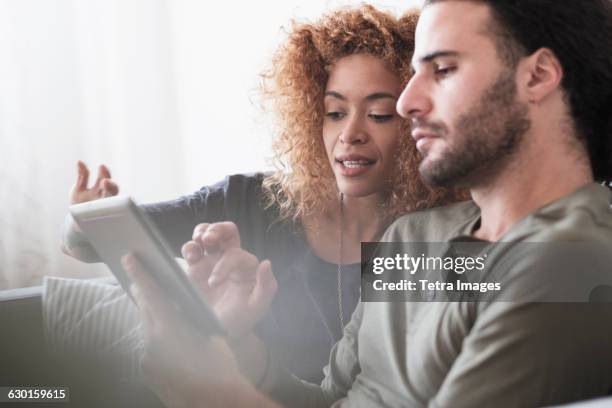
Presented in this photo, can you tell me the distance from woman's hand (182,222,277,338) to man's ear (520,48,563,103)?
0.37 m

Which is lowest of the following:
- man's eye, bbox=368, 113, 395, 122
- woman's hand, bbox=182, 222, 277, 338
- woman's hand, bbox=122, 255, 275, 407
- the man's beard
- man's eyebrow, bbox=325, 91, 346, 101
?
woman's hand, bbox=122, 255, 275, 407

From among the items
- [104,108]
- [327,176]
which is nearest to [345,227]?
[327,176]

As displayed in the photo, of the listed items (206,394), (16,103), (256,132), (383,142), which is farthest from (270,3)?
(16,103)

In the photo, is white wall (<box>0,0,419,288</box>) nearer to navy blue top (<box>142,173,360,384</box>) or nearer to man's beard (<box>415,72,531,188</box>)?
navy blue top (<box>142,173,360,384</box>)

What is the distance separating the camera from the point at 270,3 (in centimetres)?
114

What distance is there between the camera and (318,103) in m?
0.92

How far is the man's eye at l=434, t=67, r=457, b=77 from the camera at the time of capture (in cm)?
69

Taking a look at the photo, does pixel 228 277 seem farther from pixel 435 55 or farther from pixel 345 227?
pixel 435 55

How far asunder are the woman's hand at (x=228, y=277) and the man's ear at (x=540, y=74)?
0.37m

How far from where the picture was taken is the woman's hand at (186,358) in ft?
2.57

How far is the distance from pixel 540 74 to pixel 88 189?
68cm

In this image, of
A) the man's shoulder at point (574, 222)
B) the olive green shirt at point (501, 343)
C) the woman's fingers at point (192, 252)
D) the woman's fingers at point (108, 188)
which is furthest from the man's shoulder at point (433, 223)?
the woman's fingers at point (108, 188)

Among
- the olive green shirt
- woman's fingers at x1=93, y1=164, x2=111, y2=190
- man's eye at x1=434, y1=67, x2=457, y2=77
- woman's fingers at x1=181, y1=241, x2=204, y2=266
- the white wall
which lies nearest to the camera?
the olive green shirt

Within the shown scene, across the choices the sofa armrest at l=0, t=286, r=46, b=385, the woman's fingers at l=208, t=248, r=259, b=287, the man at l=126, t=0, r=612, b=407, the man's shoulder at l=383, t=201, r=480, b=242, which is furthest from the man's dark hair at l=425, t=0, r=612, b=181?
the sofa armrest at l=0, t=286, r=46, b=385
